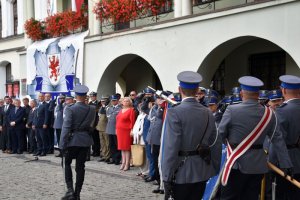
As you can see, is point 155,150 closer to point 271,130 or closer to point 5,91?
point 271,130

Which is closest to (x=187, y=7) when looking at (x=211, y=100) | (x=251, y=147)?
(x=211, y=100)

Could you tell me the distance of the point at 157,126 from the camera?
29.7 ft

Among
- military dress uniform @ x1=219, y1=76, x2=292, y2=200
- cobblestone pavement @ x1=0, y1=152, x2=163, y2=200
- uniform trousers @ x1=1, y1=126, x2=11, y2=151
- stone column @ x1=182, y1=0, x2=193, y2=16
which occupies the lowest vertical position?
cobblestone pavement @ x1=0, y1=152, x2=163, y2=200

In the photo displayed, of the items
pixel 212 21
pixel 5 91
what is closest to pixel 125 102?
pixel 212 21

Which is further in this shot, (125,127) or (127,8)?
(127,8)

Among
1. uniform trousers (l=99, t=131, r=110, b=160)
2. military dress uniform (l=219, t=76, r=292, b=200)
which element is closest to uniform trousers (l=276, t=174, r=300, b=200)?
military dress uniform (l=219, t=76, r=292, b=200)

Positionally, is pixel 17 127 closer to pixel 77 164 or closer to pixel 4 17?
pixel 77 164

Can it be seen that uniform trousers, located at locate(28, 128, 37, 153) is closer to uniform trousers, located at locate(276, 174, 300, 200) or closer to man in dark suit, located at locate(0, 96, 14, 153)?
man in dark suit, located at locate(0, 96, 14, 153)

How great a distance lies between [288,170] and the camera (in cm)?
562

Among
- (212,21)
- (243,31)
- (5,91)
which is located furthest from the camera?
(5,91)

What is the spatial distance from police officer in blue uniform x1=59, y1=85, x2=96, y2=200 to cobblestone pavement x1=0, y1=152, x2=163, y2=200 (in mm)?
494

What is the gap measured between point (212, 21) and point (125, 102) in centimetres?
297

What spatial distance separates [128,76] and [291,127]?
13.7 metres

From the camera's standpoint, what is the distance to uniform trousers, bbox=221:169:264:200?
17.7ft
